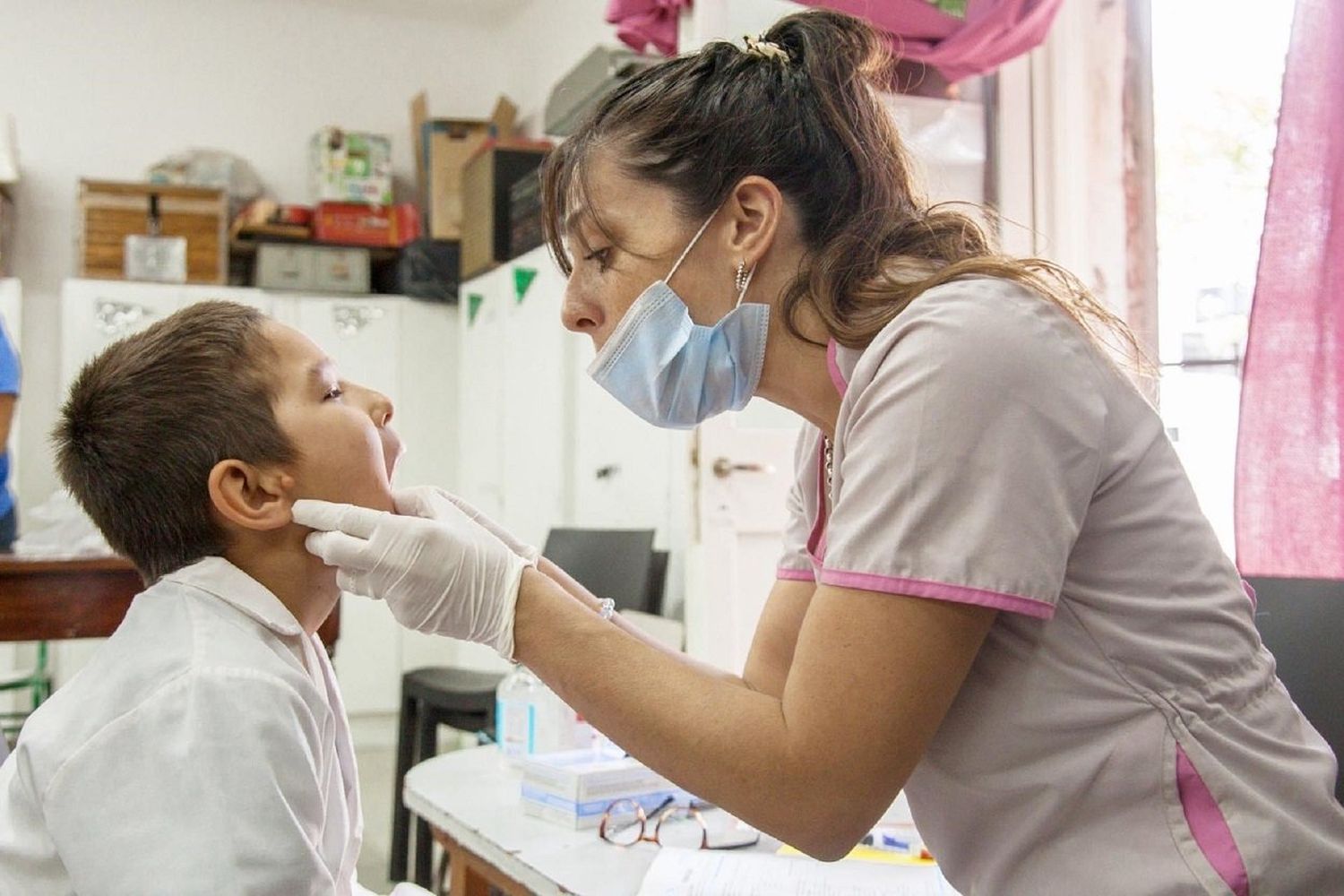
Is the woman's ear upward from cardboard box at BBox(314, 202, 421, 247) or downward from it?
downward

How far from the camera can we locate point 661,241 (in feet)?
3.72

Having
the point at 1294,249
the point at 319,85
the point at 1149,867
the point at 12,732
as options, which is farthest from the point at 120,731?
the point at 319,85

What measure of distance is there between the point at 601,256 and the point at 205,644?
512 mm

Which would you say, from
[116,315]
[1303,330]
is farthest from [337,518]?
[116,315]

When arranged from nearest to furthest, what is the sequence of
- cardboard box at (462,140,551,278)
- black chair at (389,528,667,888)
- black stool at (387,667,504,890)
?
black stool at (387,667,504,890), black chair at (389,528,667,888), cardboard box at (462,140,551,278)

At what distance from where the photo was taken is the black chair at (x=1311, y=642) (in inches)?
49.6

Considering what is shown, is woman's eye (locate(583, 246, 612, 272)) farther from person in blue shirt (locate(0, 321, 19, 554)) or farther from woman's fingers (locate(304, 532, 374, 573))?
person in blue shirt (locate(0, 321, 19, 554))

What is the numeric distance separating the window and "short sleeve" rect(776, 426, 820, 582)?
1.42 meters

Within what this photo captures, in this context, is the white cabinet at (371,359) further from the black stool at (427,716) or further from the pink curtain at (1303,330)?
the pink curtain at (1303,330)

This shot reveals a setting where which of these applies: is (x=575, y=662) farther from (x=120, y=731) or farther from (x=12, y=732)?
(x=12, y=732)

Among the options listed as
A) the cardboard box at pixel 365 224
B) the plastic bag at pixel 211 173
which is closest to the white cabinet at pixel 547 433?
the cardboard box at pixel 365 224

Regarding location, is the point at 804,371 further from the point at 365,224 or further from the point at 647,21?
the point at 365,224

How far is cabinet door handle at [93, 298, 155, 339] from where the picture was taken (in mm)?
4715

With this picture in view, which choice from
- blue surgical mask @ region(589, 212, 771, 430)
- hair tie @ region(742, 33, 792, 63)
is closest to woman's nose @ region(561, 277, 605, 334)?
blue surgical mask @ region(589, 212, 771, 430)
